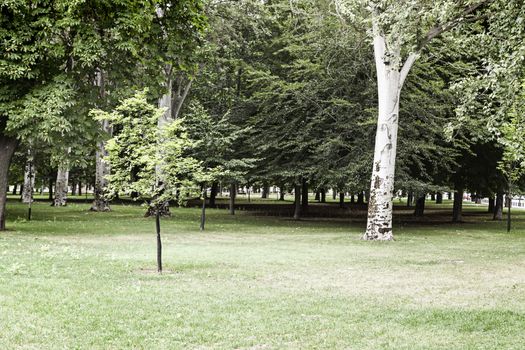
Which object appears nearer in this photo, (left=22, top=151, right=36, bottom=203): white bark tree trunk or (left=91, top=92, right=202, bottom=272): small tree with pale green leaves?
(left=91, top=92, right=202, bottom=272): small tree with pale green leaves

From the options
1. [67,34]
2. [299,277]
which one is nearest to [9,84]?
[67,34]

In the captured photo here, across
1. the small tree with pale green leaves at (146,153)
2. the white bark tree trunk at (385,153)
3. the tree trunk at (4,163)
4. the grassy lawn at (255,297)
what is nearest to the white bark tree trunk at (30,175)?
the tree trunk at (4,163)

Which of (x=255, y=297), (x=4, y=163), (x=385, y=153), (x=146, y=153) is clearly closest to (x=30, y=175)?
(x=4, y=163)

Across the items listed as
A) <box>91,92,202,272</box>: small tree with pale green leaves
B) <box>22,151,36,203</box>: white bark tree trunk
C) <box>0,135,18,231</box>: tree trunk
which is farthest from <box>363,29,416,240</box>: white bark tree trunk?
<box>22,151,36,203</box>: white bark tree trunk

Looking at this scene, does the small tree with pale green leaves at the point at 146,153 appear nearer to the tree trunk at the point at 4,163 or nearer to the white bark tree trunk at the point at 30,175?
the tree trunk at the point at 4,163

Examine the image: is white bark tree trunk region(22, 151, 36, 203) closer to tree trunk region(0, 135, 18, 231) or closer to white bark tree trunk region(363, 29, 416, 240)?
tree trunk region(0, 135, 18, 231)

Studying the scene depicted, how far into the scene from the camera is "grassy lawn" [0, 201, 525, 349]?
7297 mm

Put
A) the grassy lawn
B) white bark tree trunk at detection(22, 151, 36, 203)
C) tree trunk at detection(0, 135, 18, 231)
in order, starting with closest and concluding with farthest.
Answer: the grassy lawn → tree trunk at detection(0, 135, 18, 231) → white bark tree trunk at detection(22, 151, 36, 203)

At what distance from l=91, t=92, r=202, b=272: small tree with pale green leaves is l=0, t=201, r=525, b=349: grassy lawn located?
1.74m

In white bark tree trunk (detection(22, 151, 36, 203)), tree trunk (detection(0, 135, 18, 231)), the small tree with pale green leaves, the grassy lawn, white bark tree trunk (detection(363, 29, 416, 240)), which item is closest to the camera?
the grassy lawn

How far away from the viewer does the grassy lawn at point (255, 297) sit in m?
7.30

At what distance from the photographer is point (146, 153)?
1212 cm

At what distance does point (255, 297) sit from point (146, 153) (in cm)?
413

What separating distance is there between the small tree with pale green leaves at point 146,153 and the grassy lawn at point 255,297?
1741 mm
